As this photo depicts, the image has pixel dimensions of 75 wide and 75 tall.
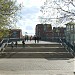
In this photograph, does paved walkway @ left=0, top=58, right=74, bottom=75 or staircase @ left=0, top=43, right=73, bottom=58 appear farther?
staircase @ left=0, top=43, right=73, bottom=58

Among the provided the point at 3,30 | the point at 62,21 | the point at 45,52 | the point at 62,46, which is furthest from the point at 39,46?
the point at 62,21

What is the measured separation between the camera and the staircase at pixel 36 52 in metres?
41.5

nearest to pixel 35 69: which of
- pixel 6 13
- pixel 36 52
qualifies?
pixel 6 13

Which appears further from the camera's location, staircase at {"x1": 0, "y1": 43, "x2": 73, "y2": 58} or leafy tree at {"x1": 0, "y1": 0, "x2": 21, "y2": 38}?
staircase at {"x1": 0, "y1": 43, "x2": 73, "y2": 58}

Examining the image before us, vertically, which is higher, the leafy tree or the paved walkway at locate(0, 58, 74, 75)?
the leafy tree

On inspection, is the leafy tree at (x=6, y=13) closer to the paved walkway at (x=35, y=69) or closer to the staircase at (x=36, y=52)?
the paved walkway at (x=35, y=69)

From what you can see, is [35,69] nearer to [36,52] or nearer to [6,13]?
[6,13]

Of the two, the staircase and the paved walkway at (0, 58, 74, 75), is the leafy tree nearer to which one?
the paved walkway at (0, 58, 74, 75)

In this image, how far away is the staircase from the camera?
1634 inches

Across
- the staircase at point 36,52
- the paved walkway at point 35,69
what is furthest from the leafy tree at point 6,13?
the staircase at point 36,52

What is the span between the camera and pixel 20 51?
45.5 m

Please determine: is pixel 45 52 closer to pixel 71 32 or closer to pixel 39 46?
pixel 39 46

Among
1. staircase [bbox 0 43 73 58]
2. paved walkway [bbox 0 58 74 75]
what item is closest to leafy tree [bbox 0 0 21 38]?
paved walkway [bbox 0 58 74 75]

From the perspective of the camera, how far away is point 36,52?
4403cm
